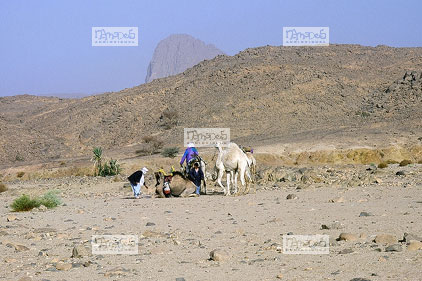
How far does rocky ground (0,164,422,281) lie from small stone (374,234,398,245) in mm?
15

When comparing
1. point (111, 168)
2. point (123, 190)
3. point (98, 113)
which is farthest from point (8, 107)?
point (123, 190)

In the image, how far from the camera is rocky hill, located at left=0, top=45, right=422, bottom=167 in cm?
5467

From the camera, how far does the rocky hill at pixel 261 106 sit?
5467cm

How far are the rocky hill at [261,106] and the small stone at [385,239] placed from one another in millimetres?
33319

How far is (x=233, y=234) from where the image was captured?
12375mm

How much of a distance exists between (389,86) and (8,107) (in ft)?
233

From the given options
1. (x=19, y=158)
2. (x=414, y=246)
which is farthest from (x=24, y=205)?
(x=19, y=158)

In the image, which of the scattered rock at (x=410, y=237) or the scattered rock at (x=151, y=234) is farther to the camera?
the scattered rock at (x=151, y=234)

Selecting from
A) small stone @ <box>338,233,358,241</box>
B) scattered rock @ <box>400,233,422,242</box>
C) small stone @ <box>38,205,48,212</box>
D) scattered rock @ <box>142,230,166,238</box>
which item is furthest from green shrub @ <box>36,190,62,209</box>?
scattered rock @ <box>400,233,422,242</box>

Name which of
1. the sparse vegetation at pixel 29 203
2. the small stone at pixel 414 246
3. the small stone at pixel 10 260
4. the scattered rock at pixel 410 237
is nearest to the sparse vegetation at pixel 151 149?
the sparse vegetation at pixel 29 203

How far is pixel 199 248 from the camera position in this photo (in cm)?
1105

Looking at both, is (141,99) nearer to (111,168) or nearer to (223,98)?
(223,98)

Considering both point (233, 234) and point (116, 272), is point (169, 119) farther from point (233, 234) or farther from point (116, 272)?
point (116, 272)

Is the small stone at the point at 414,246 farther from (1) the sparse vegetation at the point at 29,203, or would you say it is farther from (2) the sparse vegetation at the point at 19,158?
(2) the sparse vegetation at the point at 19,158
